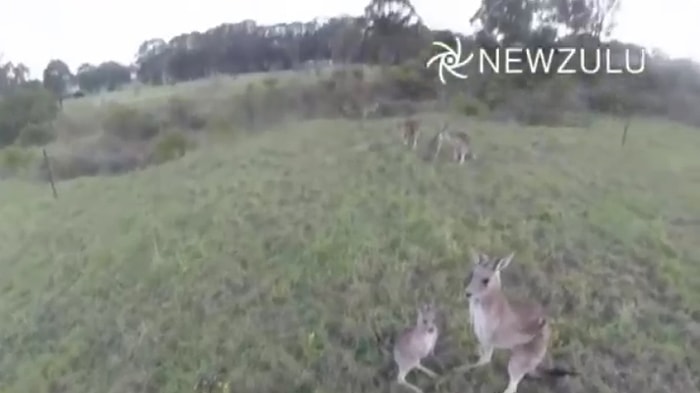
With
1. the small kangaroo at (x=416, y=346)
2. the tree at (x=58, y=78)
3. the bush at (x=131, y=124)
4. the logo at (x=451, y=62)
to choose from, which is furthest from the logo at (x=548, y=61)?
the tree at (x=58, y=78)

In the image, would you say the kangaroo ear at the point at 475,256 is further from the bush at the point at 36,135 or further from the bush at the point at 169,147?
the bush at the point at 36,135

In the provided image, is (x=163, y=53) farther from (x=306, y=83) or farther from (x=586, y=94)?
(x=586, y=94)

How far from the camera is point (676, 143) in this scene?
1255 millimetres

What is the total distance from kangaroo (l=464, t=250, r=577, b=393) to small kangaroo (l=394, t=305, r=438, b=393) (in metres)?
0.06

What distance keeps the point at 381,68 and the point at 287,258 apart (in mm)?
332

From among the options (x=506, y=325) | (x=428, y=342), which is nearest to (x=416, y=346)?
(x=428, y=342)

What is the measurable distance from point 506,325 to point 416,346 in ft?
0.43

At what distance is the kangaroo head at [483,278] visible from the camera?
1.16 m

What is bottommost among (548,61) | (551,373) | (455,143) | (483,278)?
(551,373)

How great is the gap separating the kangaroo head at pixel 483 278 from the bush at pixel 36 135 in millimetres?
709

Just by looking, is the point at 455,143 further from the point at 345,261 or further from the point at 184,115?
the point at 184,115

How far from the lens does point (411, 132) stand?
1.26 meters

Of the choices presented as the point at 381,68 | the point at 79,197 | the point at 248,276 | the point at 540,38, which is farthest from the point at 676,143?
the point at 79,197

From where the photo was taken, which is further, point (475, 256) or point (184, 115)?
point (184, 115)
